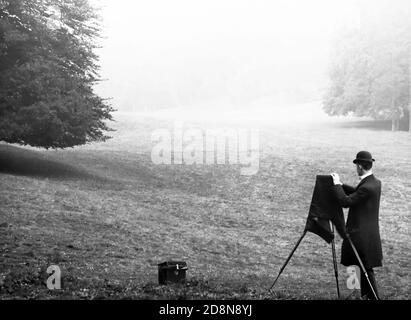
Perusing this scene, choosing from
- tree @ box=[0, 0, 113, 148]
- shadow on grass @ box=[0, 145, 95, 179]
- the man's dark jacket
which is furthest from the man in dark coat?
shadow on grass @ box=[0, 145, 95, 179]

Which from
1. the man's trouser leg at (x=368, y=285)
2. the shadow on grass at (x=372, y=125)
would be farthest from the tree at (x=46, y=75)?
the shadow on grass at (x=372, y=125)

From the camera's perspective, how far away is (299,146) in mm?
34438

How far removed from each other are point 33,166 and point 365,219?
18.3 meters

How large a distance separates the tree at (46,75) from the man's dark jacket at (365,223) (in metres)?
13.9

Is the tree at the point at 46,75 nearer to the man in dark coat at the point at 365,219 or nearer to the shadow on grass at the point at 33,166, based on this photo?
the shadow on grass at the point at 33,166

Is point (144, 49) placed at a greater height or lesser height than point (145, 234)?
greater

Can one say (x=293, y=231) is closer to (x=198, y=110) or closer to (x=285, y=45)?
(x=198, y=110)

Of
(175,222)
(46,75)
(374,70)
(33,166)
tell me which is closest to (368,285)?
(175,222)

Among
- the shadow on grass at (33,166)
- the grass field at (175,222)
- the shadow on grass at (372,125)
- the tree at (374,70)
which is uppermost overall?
the tree at (374,70)

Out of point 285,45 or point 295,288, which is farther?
point 285,45

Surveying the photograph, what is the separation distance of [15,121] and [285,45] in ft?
149

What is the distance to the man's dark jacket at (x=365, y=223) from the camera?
905cm

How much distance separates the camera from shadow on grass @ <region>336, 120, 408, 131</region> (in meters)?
41.3
